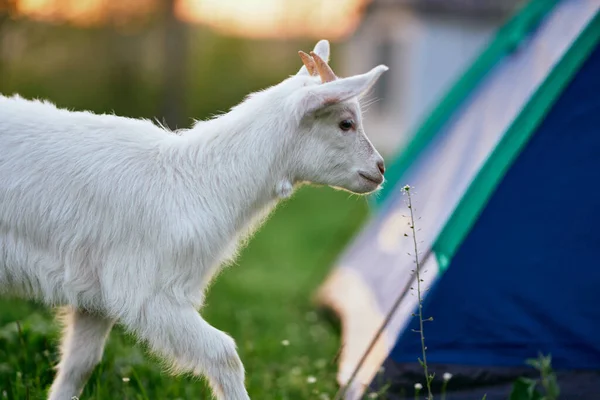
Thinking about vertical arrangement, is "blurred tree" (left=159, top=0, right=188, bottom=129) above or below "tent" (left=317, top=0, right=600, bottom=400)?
below

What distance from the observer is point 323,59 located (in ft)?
10.5

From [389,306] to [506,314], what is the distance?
26.5 inches

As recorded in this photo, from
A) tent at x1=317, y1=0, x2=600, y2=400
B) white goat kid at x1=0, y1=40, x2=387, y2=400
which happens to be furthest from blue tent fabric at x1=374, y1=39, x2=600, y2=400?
white goat kid at x1=0, y1=40, x2=387, y2=400

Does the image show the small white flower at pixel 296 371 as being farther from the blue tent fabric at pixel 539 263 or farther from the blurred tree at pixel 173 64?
the blurred tree at pixel 173 64

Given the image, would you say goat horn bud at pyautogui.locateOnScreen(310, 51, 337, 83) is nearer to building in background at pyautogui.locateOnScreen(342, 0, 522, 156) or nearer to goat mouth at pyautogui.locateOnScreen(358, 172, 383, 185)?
goat mouth at pyautogui.locateOnScreen(358, 172, 383, 185)

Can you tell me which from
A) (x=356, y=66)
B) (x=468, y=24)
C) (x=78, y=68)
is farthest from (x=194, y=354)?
(x=356, y=66)

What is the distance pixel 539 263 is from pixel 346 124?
123cm

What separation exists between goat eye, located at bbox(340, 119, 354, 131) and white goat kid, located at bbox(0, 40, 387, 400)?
12 millimetres

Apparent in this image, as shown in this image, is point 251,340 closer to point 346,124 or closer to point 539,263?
point 539,263

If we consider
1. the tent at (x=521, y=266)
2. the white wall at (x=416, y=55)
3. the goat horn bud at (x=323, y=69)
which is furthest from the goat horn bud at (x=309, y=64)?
the white wall at (x=416, y=55)

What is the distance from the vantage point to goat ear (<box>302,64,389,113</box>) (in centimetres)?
287

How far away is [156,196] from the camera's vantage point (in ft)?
9.59

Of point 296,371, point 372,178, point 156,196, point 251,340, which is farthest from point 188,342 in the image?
point 251,340

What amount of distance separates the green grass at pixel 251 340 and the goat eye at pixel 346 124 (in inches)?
35.6
